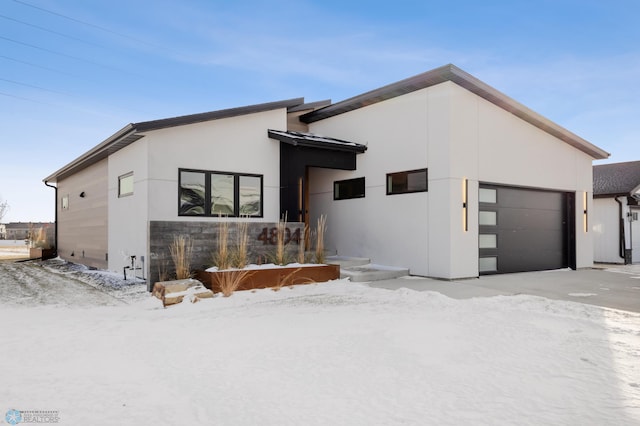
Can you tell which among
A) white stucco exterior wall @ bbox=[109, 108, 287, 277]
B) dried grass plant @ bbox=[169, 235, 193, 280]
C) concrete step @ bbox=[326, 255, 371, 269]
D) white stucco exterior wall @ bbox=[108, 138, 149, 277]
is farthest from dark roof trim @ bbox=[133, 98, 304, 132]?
concrete step @ bbox=[326, 255, 371, 269]

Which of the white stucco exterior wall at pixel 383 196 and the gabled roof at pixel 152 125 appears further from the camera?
the white stucco exterior wall at pixel 383 196

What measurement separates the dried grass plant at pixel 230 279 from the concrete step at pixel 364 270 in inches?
84.7

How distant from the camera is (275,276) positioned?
7.11m

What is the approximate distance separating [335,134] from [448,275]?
4749 millimetres

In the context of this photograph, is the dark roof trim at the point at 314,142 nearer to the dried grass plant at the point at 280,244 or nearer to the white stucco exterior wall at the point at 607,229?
the dried grass plant at the point at 280,244

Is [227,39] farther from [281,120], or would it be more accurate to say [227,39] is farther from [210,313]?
[210,313]

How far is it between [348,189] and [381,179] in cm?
116

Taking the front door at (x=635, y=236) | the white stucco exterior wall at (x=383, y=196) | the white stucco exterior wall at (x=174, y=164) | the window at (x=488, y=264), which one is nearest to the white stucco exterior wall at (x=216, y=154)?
the white stucco exterior wall at (x=174, y=164)

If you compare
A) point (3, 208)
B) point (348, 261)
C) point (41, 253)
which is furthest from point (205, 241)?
point (3, 208)

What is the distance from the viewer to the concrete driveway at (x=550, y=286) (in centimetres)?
616

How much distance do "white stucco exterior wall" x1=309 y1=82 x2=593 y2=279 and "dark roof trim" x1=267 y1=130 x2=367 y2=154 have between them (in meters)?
0.35

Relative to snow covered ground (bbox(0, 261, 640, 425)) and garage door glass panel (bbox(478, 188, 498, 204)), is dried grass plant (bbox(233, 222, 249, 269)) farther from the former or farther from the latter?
garage door glass panel (bbox(478, 188, 498, 204))

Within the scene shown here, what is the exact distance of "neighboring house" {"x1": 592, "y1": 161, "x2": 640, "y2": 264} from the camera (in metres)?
12.9

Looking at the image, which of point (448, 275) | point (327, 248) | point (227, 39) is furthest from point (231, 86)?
point (448, 275)
